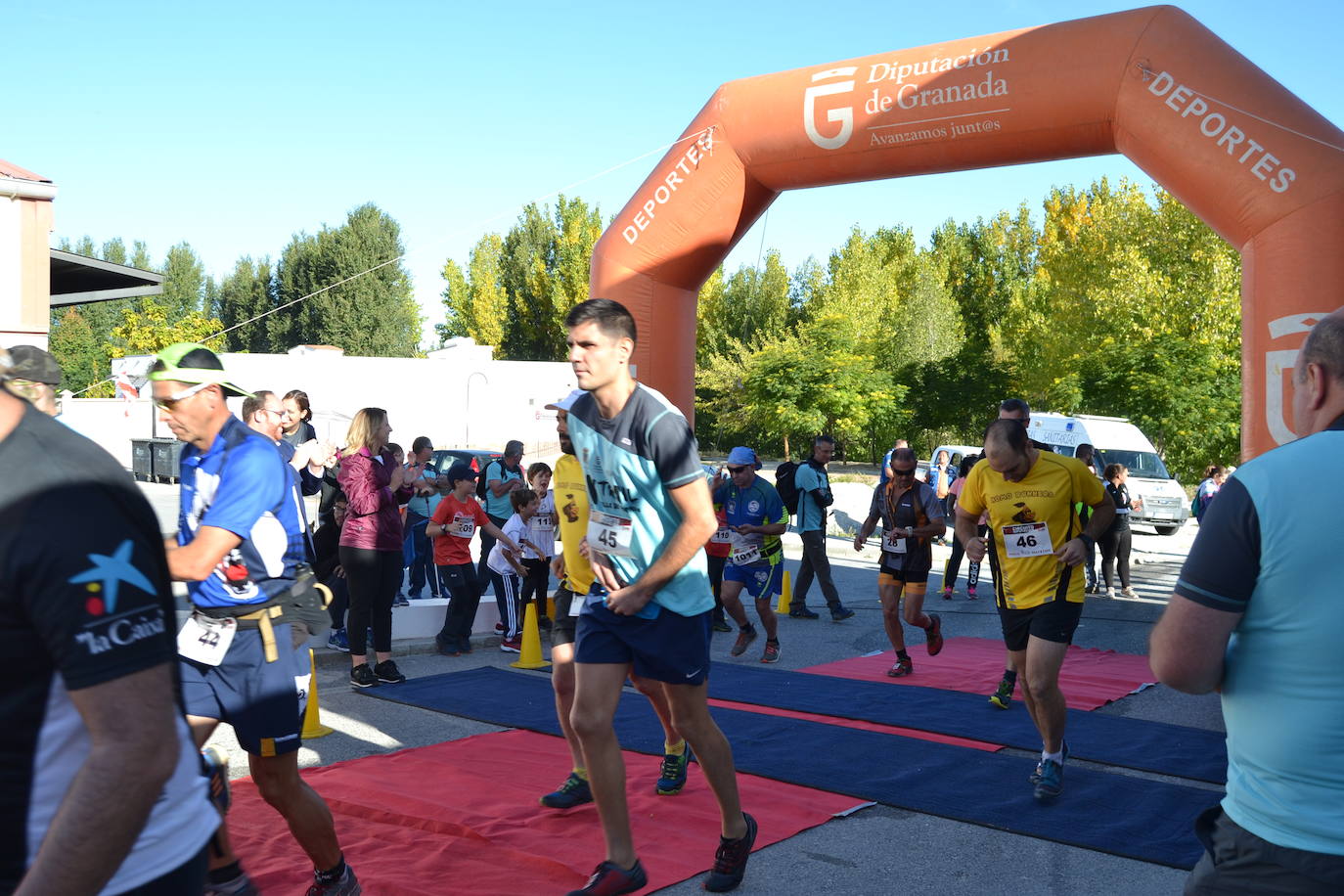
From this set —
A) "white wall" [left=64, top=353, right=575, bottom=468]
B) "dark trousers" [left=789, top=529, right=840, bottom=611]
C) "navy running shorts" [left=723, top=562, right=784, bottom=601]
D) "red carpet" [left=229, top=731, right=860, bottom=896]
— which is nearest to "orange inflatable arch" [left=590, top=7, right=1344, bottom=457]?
"navy running shorts" [left=723, top=562, right=784, bottom=601]

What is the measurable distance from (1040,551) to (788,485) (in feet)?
24.0

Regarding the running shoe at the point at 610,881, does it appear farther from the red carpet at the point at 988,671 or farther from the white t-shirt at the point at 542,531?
the white t-shirt at the point at 542,531

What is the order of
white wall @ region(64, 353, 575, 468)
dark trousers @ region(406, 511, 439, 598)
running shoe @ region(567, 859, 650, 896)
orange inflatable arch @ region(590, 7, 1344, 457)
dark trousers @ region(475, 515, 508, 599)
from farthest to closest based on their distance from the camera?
white wall @ region(64, 353, 575, 468) < dark trousers @ region(406, 511, 439, 598) < dark trousers @ region(475, 515, 508, 599) < orange inflatable arch @ region(590, 7, 1344, 457) < running shoe @ region(567, 859, 650, 896)

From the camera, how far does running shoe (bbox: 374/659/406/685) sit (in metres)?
8.27

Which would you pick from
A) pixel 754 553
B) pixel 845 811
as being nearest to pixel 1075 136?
pixel 754 553

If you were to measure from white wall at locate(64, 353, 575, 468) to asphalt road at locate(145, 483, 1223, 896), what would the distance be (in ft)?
51.5

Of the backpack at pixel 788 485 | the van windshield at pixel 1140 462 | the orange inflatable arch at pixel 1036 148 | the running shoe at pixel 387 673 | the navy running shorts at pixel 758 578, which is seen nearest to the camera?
the orange inflatable arch at pixel 1036 148

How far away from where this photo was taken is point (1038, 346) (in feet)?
128

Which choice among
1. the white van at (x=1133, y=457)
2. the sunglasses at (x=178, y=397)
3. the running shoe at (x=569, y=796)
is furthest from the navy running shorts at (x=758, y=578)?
the white van at (x=1133, y=457)

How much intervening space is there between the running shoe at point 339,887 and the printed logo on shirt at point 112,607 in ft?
9.27

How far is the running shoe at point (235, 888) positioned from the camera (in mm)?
4035

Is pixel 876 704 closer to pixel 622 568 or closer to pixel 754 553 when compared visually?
pixel 754 553

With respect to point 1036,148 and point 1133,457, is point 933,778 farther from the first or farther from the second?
point 1133,457

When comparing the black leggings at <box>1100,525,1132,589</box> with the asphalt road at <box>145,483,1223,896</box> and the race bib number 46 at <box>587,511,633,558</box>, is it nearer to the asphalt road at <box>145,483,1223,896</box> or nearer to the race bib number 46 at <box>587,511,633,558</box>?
the asphalt road at <box>145,483,1223,896</box>
